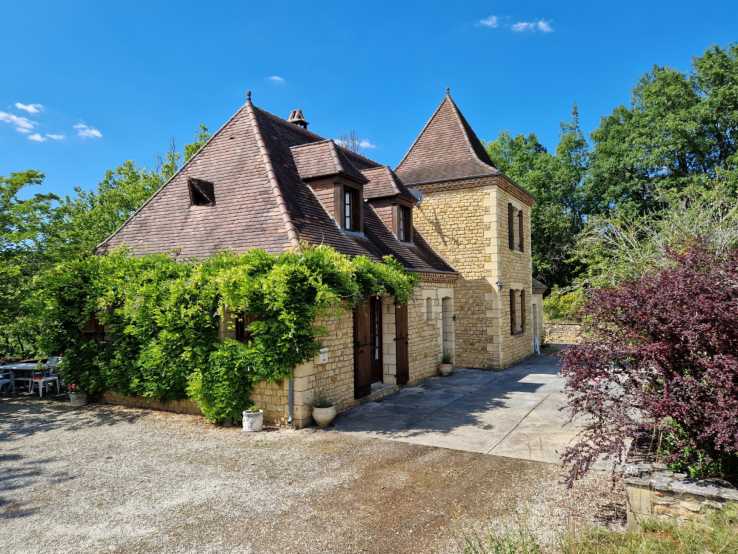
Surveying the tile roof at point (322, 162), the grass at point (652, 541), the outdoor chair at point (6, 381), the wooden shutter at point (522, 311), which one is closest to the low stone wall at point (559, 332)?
the wooden shutter at point (522, 311)

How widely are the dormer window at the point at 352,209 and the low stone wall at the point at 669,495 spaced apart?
8.05 meters

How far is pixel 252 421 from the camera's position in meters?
8.13

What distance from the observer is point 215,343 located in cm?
873

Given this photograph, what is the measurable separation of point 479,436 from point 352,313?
356 cm

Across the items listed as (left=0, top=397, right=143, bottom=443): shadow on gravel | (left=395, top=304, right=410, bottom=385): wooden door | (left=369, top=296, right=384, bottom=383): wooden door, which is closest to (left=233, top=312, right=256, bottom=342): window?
(left=0, top=397, right=143, bottom=443): shadow on gravel

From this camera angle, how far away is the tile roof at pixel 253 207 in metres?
9.84

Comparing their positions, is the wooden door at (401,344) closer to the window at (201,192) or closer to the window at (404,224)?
the window at (404,224)

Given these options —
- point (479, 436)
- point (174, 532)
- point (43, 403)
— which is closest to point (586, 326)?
point (479, 436)

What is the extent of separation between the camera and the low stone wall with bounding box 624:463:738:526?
161 inches

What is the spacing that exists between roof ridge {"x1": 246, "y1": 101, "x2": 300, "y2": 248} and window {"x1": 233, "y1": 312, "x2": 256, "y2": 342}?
1.58m

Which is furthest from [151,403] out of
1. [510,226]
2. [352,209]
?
[510,226]

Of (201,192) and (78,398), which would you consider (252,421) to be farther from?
(201,192)

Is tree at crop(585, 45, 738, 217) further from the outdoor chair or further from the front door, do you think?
the outdoor chair

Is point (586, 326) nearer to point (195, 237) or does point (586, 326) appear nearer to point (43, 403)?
point (195, 237)
